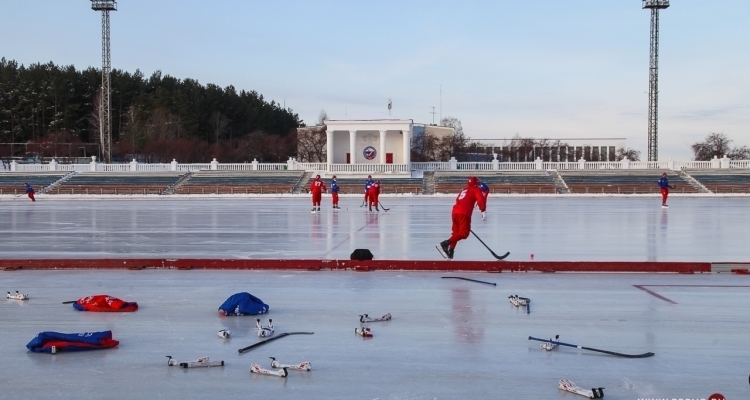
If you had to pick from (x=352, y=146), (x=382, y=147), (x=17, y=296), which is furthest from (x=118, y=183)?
(x=17, y=296)

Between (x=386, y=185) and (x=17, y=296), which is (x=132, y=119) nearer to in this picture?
(x=386, y=185)

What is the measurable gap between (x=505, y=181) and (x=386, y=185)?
940 cm

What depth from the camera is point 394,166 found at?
62.0 m

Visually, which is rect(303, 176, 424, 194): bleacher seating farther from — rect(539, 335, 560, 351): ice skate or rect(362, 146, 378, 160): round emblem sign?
rect(539, 335, 560, 351): ice skate

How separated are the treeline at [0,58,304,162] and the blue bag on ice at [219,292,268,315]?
74.0m

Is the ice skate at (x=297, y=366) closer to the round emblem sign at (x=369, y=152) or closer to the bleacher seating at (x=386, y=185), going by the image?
the bleacher seating at (x=386, y=185)

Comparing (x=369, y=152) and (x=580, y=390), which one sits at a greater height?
(x=369, y=152)

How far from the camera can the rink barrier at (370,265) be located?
39.7 feet

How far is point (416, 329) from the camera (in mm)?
7820

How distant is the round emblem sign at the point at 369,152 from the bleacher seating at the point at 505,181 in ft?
19.7

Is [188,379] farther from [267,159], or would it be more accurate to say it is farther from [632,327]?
[267,159]

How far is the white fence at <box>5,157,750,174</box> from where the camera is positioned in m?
62.3

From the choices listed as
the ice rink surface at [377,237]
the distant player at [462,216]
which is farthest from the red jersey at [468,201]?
the ice rink surface at [377,237]

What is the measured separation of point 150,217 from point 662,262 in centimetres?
2094
